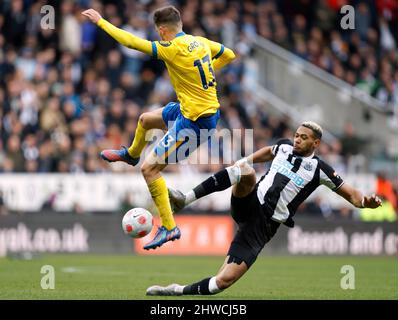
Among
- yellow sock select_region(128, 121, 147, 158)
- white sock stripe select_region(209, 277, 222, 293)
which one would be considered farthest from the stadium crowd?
white sock stripe select_region(209, 277, 222, 293)

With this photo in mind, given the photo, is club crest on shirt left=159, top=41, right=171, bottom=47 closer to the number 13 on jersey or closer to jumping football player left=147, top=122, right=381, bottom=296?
the number 13 on jersey

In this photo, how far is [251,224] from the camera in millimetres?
12125

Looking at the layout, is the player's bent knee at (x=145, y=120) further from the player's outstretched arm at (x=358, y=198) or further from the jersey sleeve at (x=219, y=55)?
the player's outstretched arm at (x=358, y=198)

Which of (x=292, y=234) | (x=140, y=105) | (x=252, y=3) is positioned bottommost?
(x=292, y=234)

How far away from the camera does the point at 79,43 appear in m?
24.5

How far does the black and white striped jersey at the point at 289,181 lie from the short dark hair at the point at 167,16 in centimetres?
186

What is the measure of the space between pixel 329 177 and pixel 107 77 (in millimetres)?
12953

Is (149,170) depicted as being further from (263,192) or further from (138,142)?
(263,192)

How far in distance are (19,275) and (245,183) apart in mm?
4822

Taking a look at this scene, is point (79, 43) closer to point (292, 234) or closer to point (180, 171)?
point (180, 171)

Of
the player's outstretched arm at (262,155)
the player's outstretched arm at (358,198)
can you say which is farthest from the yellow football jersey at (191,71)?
the player's outstretched arm at (358,198)

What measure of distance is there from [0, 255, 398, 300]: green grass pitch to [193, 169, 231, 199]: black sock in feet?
4.01

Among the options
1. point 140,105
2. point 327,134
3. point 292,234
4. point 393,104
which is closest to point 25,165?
point 140,105

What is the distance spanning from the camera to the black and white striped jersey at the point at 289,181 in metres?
12.0
